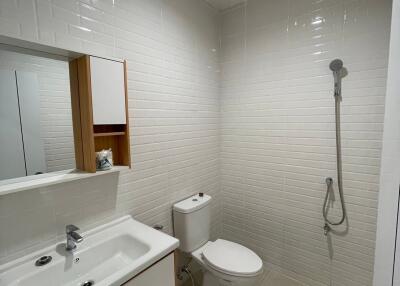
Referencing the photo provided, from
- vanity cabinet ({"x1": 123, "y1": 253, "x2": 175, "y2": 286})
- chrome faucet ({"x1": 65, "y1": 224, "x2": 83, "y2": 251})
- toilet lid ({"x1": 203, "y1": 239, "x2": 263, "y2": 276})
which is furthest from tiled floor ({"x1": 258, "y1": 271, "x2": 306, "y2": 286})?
chrome faucet ({"x1": 65, "y1": 224, "x2": 83, "y2": 251})

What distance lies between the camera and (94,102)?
43.8 inches

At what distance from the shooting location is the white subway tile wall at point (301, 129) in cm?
151

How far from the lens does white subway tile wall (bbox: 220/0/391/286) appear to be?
151 cm

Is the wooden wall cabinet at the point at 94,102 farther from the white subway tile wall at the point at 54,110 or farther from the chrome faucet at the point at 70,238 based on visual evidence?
the chrome faucet at the point at 70,238

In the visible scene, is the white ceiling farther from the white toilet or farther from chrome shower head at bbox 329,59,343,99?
the white toilet

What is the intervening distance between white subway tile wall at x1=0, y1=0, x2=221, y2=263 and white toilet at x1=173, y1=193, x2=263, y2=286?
130 millimetres

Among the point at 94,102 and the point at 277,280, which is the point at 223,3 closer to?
the point at 94,102

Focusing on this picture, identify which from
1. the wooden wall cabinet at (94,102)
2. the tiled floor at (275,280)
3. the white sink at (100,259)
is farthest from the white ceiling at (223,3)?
the tiled floor at (275,280)

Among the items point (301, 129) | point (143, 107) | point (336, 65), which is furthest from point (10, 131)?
point (336, 65)

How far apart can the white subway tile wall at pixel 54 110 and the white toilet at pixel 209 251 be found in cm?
91

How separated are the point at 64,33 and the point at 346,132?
75.4 inches

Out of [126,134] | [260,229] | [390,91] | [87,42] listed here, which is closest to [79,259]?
[126,134]

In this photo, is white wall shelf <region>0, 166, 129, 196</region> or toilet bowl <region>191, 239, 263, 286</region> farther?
toilet bowl <region>191, 239, 263, 286</region>

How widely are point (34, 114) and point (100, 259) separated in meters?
0.84
